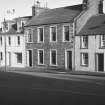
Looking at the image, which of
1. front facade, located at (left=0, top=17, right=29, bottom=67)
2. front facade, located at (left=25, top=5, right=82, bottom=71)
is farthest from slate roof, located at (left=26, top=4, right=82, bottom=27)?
front facade, located at (left=0, top=17, right=29, bottom=67)

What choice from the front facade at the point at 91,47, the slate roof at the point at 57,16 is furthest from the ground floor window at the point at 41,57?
the front facade at the point at 91,47

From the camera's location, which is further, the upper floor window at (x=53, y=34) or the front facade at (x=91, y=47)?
the upper floor window at (x=53, y=34)

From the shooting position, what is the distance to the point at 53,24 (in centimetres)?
4197

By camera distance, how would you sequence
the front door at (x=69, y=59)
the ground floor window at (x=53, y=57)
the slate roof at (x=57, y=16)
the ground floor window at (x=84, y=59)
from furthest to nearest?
the ground floor window at (x=53, y=57) < the slate roof at (x=57, y=16) < the front door at (x=69, y=59) < the ground floor window at (x=84, y=59)

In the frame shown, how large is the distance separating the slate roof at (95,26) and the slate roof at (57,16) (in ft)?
6.96

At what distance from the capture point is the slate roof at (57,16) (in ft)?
135

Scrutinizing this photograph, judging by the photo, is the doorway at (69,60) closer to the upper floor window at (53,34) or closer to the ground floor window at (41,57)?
the upper floor window at (53,34)

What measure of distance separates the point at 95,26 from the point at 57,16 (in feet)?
24.7

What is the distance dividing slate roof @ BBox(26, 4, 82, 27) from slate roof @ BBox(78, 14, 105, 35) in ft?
6.96

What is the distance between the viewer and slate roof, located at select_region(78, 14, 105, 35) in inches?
1439

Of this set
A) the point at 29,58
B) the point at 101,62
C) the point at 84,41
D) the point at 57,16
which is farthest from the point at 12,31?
the point at 101,62

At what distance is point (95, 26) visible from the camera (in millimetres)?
38156

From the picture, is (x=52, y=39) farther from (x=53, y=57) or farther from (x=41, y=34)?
(x=53, y=57)

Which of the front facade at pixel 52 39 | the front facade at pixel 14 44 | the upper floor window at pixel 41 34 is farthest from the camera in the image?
the front facade at pixel 14 44
